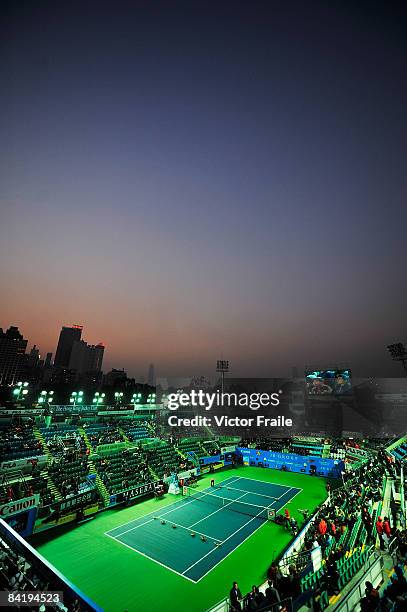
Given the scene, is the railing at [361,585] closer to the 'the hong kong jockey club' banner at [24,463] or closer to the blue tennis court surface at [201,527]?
the blue tennis court surface at [201,527]

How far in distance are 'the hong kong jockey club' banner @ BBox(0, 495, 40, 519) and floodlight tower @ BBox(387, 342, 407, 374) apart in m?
52.6

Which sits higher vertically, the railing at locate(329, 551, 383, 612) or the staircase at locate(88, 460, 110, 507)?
the railing at locate(329, 551, 383, 612)

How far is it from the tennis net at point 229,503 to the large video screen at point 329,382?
2691 centimetres

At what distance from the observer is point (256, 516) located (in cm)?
2450

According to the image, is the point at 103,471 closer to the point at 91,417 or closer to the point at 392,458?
the point at 91,417

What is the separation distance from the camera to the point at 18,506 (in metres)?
19.8

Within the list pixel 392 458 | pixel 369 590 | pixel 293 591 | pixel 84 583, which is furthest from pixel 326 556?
pixel 392 458

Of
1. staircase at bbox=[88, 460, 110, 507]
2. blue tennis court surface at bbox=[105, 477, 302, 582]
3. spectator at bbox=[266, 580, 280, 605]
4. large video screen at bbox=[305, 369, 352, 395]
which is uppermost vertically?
large video screen at bbox=[305, 369, 352, 395]

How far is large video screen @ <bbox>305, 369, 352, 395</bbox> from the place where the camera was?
49781 millimetres

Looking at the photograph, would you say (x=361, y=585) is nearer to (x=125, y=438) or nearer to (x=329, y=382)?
(x=125, y=438)

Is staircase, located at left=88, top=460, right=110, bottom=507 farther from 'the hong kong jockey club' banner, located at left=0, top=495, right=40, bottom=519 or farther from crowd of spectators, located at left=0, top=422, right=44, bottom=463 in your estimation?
'the hong kong jockey club' banner, located at left=0, top=495, right=40, bottom=519

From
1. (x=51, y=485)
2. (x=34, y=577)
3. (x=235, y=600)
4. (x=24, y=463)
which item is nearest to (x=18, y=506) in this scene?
(x=51, y=485)

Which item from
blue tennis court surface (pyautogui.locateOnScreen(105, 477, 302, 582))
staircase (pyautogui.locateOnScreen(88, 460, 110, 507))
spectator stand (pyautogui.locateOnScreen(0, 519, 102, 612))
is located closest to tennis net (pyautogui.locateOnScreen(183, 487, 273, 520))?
blue tennis court surface (pyautogui.locateOnScreen(105, 477, 302, 582))

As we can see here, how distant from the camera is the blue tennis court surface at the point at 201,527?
18.1m
